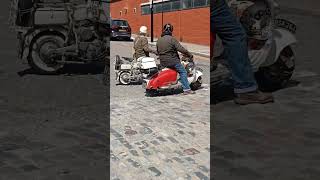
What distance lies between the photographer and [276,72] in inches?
360

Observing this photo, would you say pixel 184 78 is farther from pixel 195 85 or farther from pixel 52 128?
pixel 52 128

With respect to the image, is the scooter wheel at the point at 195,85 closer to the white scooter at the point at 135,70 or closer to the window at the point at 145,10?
the white scooter at the point at 135,70

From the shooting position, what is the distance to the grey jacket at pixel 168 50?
30.6 ft

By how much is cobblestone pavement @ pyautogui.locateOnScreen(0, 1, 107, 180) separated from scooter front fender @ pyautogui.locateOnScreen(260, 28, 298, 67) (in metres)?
3.28

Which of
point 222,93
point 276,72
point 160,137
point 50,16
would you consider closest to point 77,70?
point 50,16

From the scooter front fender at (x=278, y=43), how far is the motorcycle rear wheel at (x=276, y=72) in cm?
22

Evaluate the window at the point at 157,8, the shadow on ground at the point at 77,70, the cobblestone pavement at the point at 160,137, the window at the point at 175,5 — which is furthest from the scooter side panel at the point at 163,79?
the window at the point at 157,8

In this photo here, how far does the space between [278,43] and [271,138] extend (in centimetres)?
345

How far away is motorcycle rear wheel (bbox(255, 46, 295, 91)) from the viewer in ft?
29.6

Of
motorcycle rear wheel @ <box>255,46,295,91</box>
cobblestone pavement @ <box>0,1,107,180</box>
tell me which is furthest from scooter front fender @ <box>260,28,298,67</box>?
cobblestone pavement @ <box>0,1,107,180</box>

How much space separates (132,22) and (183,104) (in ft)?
152

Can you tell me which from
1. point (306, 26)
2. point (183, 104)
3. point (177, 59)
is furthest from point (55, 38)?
point (306, 26)

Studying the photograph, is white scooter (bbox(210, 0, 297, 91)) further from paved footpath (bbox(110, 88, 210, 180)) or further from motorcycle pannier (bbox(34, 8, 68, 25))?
motorcycle pannier (bbox(34, 8, 68, 25))

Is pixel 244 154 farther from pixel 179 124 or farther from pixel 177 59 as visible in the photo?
pixel 177 59
